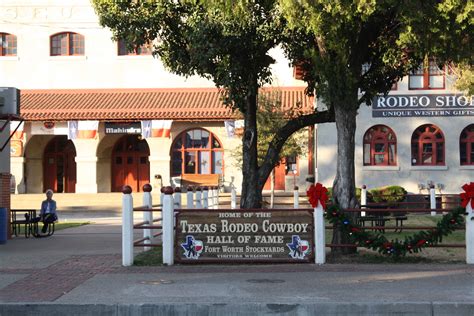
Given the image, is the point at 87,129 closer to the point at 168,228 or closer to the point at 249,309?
the point at 168,228

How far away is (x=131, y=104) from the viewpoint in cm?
3909

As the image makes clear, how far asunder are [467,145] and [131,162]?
19509mm

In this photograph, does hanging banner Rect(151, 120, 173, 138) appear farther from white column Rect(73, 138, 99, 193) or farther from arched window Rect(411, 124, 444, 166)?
arched window Rect(411, 124, 444, 166)

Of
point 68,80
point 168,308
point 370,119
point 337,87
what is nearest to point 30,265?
point 168,308

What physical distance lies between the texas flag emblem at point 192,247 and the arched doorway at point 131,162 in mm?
29965

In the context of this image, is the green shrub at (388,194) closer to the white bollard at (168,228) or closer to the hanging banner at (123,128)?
the hanging banner at (123,128)

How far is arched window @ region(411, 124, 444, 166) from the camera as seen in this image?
32844 millimetres

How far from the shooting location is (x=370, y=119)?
32562 millimetres

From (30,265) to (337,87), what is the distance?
656cm

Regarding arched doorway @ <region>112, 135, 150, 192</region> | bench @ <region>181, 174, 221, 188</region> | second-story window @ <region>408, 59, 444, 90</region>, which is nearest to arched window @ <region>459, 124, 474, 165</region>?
second-story window @ <region>408, 59, 444, 90</region>

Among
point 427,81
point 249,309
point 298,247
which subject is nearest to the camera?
point 249,309

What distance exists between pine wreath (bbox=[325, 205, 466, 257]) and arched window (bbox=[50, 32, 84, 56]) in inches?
1276

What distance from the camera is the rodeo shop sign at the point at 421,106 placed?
32.4m

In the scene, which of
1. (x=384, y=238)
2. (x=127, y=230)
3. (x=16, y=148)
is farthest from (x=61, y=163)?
(x=384, y=238)
